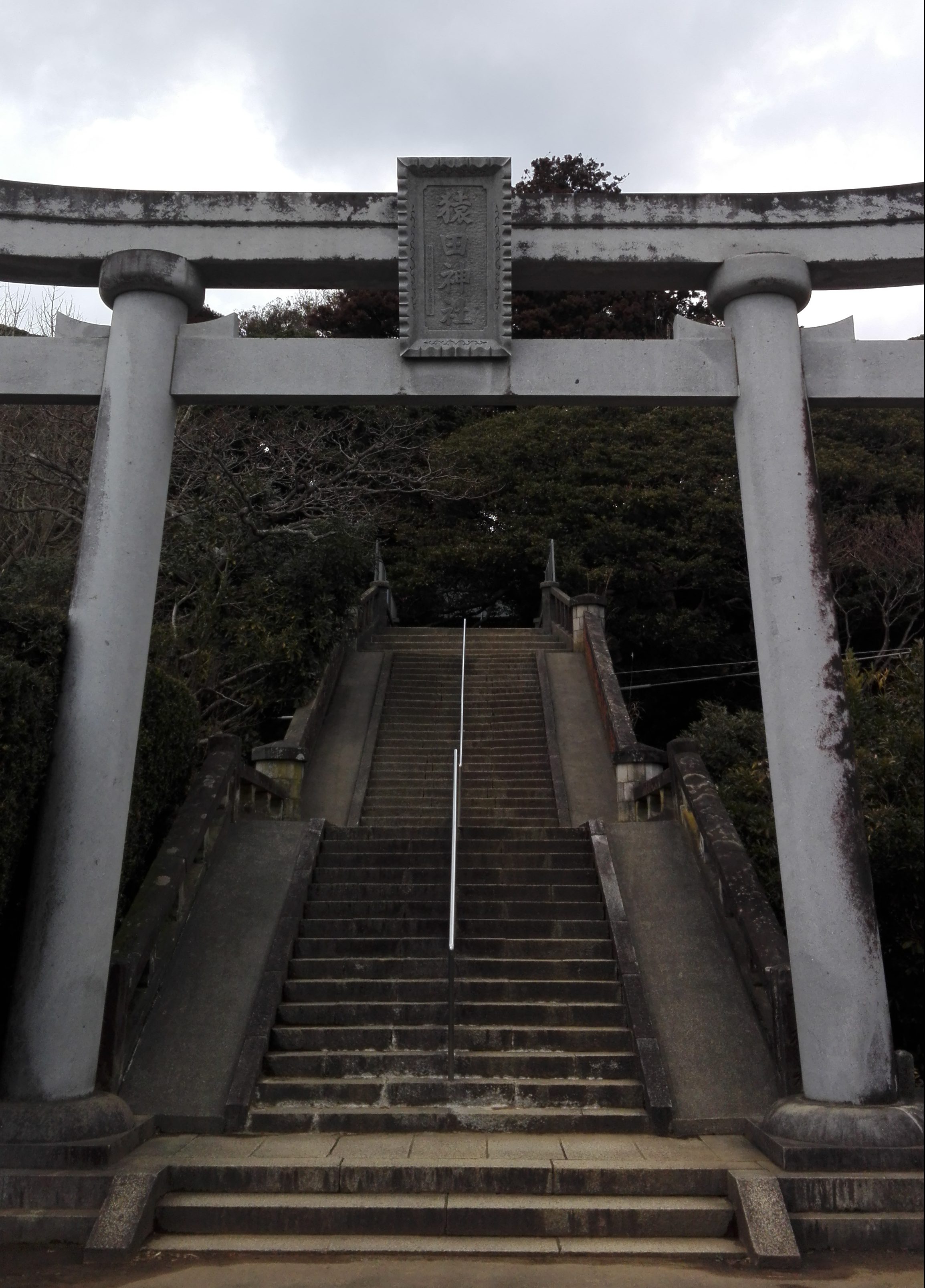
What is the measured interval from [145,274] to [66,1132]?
4683mm

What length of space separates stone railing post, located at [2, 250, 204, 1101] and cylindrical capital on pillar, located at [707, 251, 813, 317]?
3.22 meters

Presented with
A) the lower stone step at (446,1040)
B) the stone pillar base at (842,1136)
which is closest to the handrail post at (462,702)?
Answer: the lower stone step at (446,1040)

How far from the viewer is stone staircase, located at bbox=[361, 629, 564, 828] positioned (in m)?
10.9

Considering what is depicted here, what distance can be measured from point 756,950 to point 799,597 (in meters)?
2.24

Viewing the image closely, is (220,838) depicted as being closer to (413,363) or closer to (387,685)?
(413,363)

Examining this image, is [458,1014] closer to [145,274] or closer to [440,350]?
[440,350]

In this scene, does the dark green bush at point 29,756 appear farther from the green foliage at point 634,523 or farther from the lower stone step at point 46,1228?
the green foliage at point 634,523

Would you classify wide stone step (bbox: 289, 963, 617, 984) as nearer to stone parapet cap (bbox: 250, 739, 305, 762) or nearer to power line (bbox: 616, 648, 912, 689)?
A: stone parapet cap (bbox: 250, 739, 305, 762)

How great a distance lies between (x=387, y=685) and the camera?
14.2 meters

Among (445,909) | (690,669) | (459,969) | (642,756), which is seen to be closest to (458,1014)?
(459,969)

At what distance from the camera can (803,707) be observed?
17.7 feet

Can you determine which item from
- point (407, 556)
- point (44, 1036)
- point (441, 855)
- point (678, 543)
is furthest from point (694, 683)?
point (44, 1036)

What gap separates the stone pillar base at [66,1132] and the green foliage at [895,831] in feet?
14.1

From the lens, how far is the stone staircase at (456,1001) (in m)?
5.73
